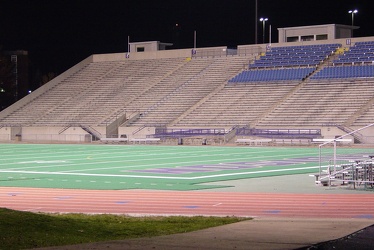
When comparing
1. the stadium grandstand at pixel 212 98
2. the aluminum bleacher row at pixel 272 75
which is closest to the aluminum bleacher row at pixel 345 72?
the stadium grandstand at pixel 212 98

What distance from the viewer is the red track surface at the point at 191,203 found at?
14.2 m

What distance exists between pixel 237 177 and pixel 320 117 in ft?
91.2

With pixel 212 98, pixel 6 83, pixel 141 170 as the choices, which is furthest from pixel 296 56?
pixel 141 170

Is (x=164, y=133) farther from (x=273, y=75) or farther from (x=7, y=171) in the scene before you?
(x=7, y=171)

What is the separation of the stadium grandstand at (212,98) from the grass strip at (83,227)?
3443 cm

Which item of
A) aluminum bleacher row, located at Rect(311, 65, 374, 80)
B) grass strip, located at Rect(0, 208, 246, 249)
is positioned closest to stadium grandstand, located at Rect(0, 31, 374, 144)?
aluminum bleacher row, located at Rect(311, 65, 374, 80)

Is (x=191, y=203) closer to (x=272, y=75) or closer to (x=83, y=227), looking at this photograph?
(x=83, y=227)

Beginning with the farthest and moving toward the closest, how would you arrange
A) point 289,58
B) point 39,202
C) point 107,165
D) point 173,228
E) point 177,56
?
point 177,56, point 289,58, point 107,165, point 39,202, point 173,228

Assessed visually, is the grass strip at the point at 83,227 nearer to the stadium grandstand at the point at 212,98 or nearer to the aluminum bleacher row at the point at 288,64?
the stadium grandstand at the point at 212,98

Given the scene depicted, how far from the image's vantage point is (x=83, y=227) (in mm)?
10891

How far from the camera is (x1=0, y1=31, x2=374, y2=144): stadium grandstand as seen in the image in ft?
164

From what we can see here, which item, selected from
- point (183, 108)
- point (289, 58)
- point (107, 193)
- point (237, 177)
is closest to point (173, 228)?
point (107, 193)

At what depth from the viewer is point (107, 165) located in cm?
2838

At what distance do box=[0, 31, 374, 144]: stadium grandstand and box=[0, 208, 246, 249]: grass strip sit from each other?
3443 centimetres
